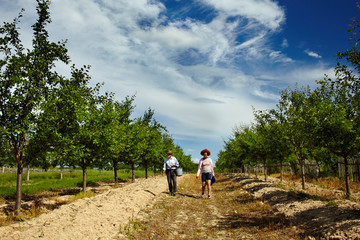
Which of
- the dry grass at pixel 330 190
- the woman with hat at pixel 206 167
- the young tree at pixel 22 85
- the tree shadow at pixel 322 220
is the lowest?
the dry grass at pixel 330 190

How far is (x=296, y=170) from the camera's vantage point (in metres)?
31.0

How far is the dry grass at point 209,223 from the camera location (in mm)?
6758

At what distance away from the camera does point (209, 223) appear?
805cm

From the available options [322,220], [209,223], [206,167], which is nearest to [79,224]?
[209,223]

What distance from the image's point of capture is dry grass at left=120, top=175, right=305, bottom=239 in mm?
6758

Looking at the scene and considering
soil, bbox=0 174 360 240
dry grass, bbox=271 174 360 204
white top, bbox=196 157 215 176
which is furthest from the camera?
white top, bbox=196 157 215 176

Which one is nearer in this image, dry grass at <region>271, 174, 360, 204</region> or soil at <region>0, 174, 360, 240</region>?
soil at <region>0, 174, 360, 240</region>

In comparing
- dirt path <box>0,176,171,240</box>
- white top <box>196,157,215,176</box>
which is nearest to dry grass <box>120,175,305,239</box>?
dirt path <box>0,176,171,240</box>

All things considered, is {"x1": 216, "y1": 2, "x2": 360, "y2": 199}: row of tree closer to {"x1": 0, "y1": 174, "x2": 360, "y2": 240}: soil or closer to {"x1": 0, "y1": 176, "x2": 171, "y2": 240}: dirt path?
{"x1": 0, "y1": 174, "x2": 360, "y2": 240}: soil

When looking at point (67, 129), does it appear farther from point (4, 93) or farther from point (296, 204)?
point (296, 204)

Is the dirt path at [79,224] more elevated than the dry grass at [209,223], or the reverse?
the dirt path at [79,224]

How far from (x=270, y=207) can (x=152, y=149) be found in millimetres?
19342

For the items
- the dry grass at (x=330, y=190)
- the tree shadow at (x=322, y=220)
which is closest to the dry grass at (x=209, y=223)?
the tree shadow at (x=322, y=220)

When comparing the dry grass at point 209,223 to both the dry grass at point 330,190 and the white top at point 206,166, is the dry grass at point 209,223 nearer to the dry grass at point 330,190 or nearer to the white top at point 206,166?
the white top at point 206,166
